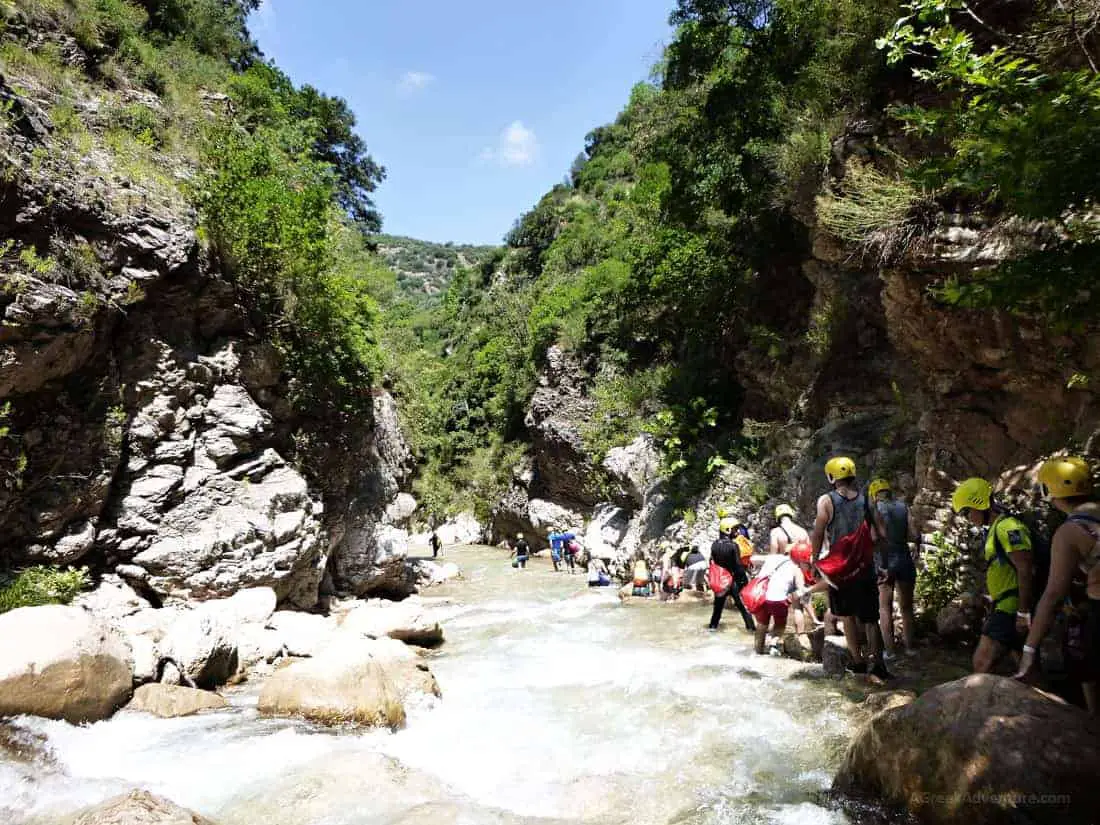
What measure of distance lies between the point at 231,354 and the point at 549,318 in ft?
59.9

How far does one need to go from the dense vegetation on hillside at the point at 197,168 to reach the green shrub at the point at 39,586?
3.85 m

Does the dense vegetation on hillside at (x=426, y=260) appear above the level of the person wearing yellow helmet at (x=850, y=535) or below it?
above

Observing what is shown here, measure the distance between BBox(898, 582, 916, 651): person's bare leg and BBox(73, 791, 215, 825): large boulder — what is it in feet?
21.1

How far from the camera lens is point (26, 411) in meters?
8.23

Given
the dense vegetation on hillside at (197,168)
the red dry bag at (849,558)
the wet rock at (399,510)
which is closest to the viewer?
the red dry bag at (849,558)

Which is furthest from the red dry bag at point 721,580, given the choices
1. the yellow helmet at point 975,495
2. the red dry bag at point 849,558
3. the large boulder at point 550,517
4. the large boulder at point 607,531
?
the large boulder at point 550,517

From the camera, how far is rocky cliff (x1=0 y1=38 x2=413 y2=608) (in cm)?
808

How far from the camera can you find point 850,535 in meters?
5.37

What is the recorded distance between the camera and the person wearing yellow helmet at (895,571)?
613 cm

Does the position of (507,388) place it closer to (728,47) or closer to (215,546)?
(728,47)

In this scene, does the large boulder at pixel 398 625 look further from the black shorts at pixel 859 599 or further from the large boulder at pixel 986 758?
the large boulder at pixel 986 758

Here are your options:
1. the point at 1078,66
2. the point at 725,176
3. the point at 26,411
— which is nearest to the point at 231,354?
the point at 26,411

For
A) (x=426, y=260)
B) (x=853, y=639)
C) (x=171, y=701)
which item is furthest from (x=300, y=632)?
(x=426, y=260)

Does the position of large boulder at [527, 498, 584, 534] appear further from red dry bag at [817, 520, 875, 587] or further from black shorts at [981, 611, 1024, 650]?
black shorts at [981, 611, 1024, 650]
